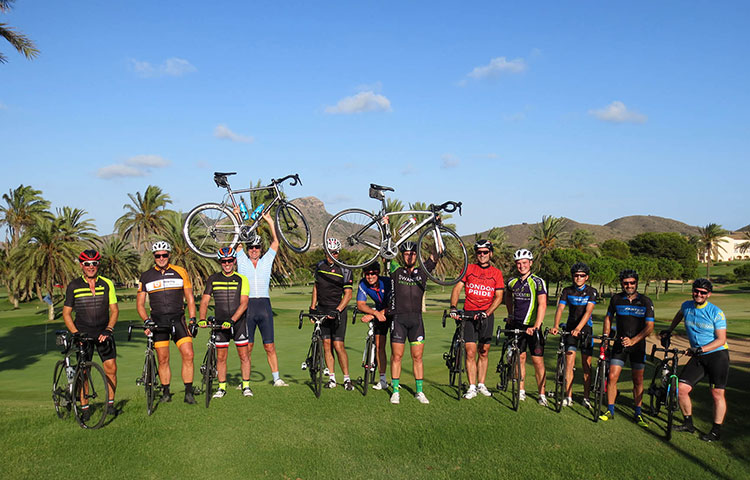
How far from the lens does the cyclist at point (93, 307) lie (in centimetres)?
848

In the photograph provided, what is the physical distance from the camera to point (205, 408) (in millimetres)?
8938

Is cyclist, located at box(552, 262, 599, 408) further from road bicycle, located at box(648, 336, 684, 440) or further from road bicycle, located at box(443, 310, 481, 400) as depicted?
road bicycle, located at box(443, 310, 481, 400)

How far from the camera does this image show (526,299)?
9.77m

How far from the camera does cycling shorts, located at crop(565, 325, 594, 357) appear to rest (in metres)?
9.49

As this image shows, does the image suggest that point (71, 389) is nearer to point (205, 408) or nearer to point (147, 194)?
point (205, 408)

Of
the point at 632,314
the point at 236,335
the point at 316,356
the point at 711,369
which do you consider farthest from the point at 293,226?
the point at 711,369

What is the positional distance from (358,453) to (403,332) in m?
2.72

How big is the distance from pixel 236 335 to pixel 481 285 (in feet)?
15.3

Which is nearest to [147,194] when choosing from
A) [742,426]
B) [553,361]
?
[553,361]

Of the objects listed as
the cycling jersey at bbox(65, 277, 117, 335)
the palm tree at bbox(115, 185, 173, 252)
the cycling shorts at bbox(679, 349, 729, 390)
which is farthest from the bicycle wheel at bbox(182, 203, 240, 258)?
the palm tree at bbox(115, 185, 173, 252)

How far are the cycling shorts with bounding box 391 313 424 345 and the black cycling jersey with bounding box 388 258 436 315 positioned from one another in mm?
93

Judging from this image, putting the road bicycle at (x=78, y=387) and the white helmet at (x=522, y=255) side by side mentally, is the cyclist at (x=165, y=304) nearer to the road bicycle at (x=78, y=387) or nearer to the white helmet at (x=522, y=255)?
the road bicycle at (x=78, y=387)

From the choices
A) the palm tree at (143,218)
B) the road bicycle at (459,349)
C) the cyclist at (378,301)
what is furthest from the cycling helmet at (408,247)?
the palm tree at (143,218)

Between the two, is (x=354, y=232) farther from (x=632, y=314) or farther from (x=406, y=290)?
(x=632, y=314)
